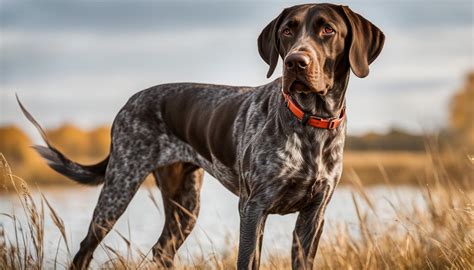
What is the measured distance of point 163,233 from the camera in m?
6.53

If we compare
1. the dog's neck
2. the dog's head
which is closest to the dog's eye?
the dog's head

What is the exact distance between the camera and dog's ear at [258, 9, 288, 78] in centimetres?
493

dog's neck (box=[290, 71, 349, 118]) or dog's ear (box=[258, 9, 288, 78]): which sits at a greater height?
dog's ear (box=[258, 9, 288, 78])

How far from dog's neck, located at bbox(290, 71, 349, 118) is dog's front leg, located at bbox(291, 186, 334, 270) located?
542mm

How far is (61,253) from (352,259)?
2.22m

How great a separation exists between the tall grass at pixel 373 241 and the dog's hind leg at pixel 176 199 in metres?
0.41

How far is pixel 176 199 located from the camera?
21.1 ft

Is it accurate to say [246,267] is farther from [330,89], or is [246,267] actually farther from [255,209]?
[330,89]

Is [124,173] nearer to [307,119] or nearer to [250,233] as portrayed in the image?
[250,233]

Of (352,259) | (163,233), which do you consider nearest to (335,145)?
(352,259)

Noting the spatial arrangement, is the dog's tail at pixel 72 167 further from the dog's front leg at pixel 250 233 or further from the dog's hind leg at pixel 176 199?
the dog's front leg at pixel 250 233

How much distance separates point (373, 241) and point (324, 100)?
1547 millimetres

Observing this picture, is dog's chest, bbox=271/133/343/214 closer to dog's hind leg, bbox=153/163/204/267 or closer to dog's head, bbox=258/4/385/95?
dog's head, bbox=258/4/385/95

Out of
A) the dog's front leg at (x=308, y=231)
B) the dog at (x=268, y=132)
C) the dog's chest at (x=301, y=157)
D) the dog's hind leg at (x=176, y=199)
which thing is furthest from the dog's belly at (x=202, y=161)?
the dog's chest at (x=301, y=157)
